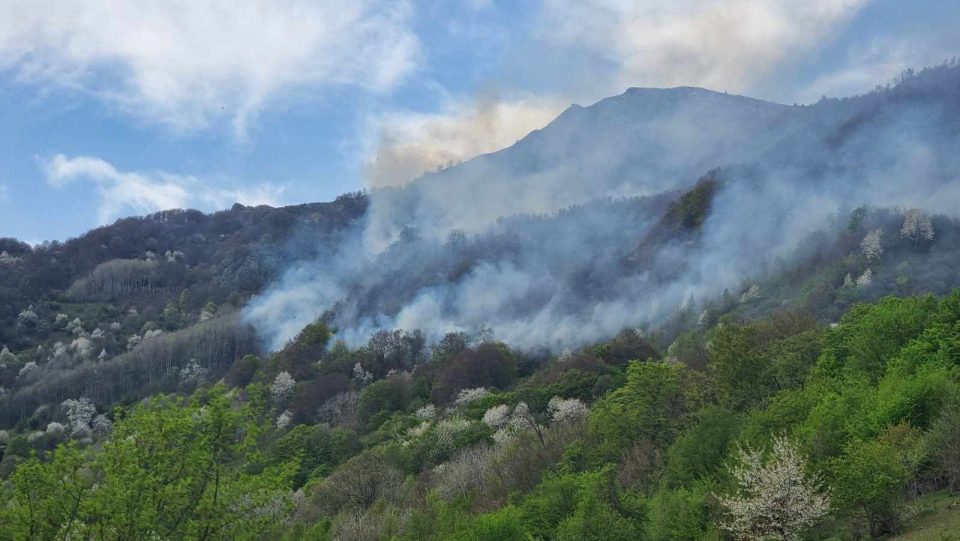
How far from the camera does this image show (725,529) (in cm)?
3161

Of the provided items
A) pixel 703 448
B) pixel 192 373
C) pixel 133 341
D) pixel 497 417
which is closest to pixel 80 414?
pixel 192 373

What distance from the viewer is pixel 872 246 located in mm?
100438

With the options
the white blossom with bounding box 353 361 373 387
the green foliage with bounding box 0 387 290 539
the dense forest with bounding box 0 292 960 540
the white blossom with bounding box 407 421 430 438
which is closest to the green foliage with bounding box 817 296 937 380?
the dense forest with bounding box 0 292 960 540

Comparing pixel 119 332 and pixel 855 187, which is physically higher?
pixel 119 332

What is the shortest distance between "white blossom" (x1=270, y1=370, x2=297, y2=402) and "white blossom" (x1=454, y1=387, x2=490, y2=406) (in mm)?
31079

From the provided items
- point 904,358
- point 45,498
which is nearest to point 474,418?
point 904,358

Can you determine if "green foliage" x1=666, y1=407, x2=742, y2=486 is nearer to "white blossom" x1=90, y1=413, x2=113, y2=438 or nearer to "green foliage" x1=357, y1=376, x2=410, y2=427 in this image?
"green foliage" x1=357, y1=376, x2=410, y2=427

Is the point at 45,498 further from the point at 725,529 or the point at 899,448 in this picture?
the point at 899,448

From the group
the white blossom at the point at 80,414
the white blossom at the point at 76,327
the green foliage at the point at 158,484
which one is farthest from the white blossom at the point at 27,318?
the green foliage at the point at 158,484

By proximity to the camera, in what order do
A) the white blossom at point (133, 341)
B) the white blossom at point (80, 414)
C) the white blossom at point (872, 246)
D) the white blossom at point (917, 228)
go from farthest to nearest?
the white blossom at point (133, 341) < the white blossom at point (80, 414) < the white blossom at point (917, 228) < the white blossom at point (872, 246)

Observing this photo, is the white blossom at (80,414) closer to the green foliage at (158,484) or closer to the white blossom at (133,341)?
the white blossom at (133,341)

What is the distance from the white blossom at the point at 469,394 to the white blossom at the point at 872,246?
54.1 metres

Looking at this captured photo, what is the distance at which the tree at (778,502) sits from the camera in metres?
28.1

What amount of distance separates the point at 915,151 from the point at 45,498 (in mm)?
149765
